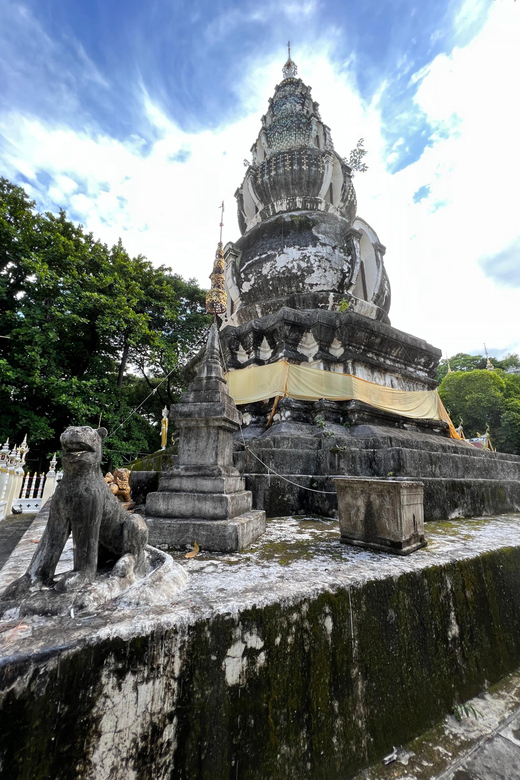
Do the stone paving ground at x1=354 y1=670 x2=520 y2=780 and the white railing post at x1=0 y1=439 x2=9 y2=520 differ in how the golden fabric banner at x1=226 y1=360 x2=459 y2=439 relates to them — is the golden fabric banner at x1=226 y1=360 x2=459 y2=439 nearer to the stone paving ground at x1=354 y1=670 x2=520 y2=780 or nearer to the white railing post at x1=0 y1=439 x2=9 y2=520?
the stone paving ground at x1=354 y1=670 x2=520 y2=780

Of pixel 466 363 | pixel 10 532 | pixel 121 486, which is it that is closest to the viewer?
pixel 121 486

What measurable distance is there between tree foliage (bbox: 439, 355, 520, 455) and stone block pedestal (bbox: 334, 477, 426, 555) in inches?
1134

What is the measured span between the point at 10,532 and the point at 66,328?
8702mm

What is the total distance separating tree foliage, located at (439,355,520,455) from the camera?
87.6 feet

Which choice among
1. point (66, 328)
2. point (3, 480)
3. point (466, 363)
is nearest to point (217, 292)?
point (3, 480)

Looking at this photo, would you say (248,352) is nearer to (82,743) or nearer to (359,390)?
(359,390)

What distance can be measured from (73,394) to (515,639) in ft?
45.2

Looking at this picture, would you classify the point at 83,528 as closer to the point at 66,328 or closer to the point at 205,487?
the point at 205,487

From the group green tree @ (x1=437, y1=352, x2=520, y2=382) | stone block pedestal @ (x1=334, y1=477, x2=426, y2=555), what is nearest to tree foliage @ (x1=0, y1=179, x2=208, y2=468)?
stone block pedestal @ (x1=334, y1=477, x2=426, y2=555)

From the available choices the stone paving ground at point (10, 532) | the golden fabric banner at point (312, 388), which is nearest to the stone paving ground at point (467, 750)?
the golden fabric banner at point (312, 388)

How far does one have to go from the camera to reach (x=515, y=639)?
2566 mm

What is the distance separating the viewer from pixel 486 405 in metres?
28.1

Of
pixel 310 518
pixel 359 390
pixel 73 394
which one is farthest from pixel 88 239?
pixel 310 518

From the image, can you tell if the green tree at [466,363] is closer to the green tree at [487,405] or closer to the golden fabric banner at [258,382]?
the green tree at [487,405]
